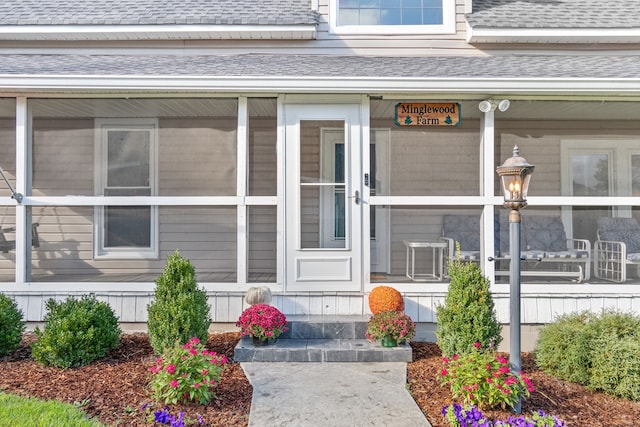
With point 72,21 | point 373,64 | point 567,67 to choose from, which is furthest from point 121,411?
point 567,67

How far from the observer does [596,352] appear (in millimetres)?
3791

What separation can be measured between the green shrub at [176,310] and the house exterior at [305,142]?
3.25 ft

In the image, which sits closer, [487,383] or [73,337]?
[487,383]

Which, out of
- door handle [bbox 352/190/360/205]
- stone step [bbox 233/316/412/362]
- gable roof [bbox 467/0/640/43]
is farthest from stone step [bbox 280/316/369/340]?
gable roof [bbox 467/0/640/43]

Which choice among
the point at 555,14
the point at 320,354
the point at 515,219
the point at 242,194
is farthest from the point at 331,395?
the point at 555,14

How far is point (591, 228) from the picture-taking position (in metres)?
5.71

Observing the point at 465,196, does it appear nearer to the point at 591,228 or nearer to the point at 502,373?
the point at 591,228

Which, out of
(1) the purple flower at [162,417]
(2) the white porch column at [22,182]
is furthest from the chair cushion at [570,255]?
(2) the white porch column at [22,182]

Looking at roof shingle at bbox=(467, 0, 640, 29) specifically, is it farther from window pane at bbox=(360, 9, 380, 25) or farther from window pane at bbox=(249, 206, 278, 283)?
window pane at bbox=(249, 206, 278, 283)

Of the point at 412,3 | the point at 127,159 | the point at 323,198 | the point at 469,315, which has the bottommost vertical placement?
the point at 469,315

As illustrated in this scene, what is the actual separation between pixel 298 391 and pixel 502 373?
1.56 metres

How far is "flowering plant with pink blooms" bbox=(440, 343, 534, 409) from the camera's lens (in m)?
3.14

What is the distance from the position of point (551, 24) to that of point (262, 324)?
5439mm

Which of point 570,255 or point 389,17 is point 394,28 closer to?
point 389,17
